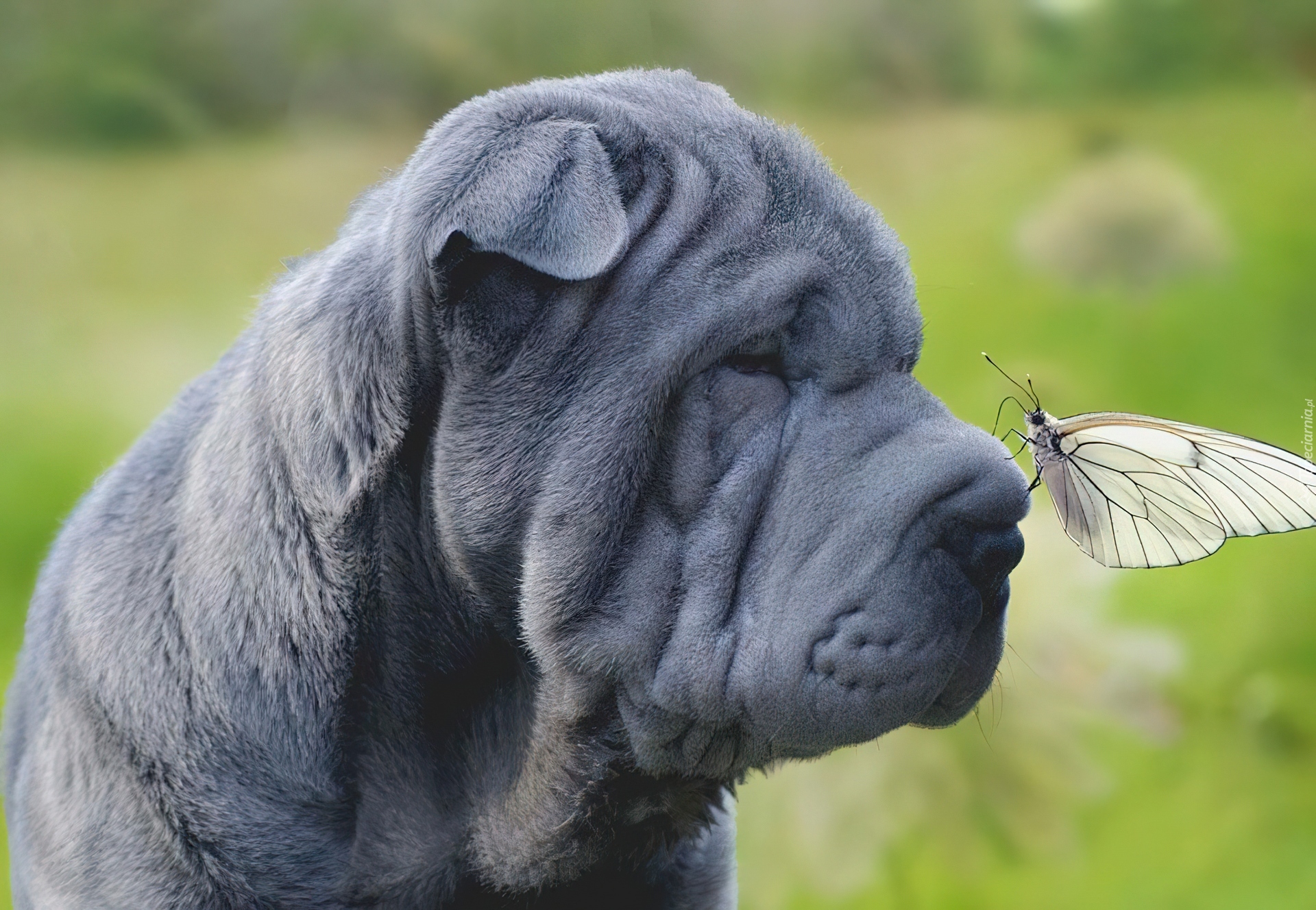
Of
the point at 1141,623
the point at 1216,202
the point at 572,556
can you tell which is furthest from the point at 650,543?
the point at 1216,202

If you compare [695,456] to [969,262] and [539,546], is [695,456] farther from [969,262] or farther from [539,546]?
[969,262]

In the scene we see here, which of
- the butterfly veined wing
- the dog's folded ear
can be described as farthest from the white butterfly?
the dog's folded ear

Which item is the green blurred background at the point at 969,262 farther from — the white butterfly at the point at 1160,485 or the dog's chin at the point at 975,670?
the dog's chin at the point at 975,670

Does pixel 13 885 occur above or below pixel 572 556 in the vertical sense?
below

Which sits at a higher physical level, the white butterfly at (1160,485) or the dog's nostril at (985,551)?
the white butterfly at (1160,485)

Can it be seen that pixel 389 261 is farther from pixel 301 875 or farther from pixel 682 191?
pixel 301 875

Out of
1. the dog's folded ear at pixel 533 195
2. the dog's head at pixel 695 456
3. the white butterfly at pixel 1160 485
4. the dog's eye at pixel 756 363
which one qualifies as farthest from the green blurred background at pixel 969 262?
the dog's folded ear at pixel 533 195
